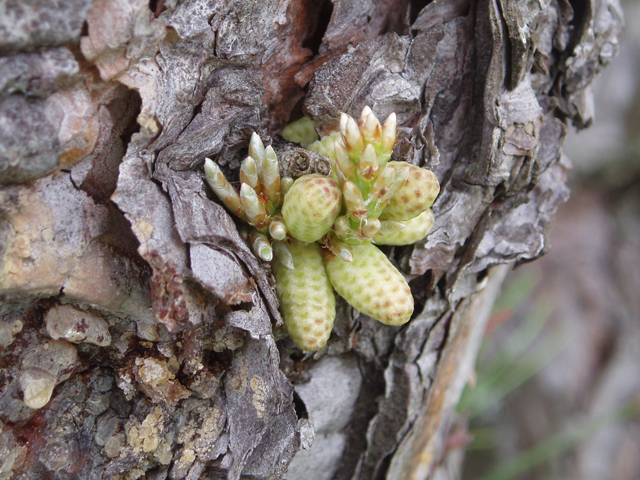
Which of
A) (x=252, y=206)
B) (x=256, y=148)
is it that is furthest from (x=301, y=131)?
(x=252, y=206)

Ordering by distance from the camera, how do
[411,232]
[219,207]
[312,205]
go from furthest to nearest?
1. [411,232]
2. [219,207]
3. [312,205]

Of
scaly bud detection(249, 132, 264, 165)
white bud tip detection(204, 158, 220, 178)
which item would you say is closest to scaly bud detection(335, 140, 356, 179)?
scaly bud detection(249, 132, 264, 165)

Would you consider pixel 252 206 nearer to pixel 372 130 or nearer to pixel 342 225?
pixel 342 225

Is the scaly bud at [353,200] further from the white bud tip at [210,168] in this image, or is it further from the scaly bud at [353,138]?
the white bud tip at [210,168]

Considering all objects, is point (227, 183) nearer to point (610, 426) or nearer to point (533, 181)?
point (533, 181)

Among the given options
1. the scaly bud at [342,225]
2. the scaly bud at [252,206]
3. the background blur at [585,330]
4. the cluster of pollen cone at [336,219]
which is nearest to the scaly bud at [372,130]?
the cluster of pollen cone at [336,219]
